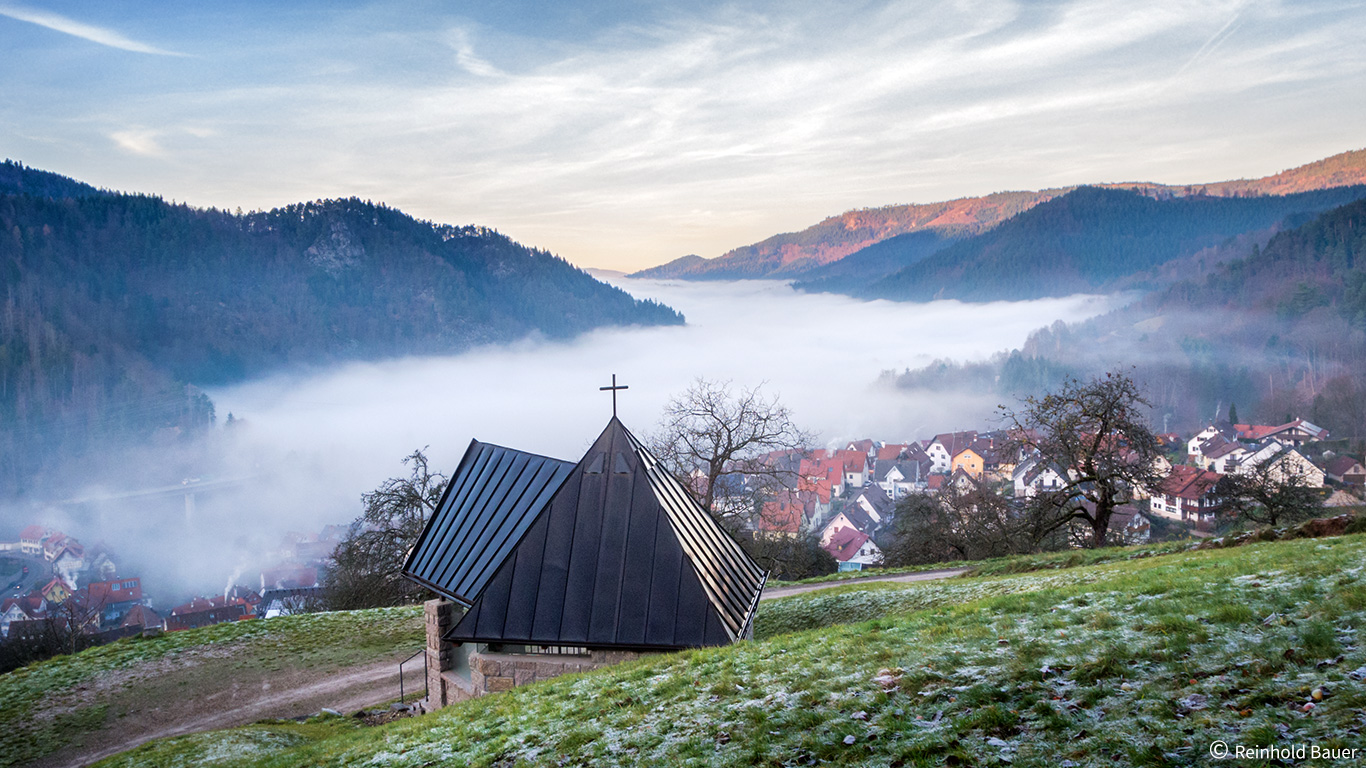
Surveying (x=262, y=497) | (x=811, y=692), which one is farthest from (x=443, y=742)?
(x=262, y=497)

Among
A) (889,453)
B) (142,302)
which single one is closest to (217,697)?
(889,453)

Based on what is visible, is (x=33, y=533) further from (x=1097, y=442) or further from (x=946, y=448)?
(x=1097, y=442)

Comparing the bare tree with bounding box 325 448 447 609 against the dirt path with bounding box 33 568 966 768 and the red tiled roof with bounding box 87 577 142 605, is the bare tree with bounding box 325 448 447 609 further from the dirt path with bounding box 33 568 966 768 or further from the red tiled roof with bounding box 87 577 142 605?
the red tiled roof with bounding box 87 577 142 605

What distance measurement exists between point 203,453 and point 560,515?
160885 millimetres

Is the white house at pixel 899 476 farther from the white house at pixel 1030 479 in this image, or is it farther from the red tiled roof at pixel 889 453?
the white house at pixel 1030 479

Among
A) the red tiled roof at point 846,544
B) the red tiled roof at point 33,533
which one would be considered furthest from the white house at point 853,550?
the red tiled roof at point 33,533

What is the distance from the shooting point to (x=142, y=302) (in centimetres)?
17112

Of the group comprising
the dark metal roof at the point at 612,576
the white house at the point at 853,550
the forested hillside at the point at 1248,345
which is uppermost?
→ the forested hillside at the point at 1248,345

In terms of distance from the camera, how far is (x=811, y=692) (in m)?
8.51

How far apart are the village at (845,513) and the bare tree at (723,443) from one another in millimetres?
685

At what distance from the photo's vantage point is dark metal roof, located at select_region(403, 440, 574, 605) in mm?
14891

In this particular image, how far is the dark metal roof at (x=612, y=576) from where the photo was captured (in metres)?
12.2

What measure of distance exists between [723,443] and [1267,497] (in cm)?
2182

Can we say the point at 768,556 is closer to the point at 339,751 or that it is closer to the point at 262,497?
the point at 339,751
